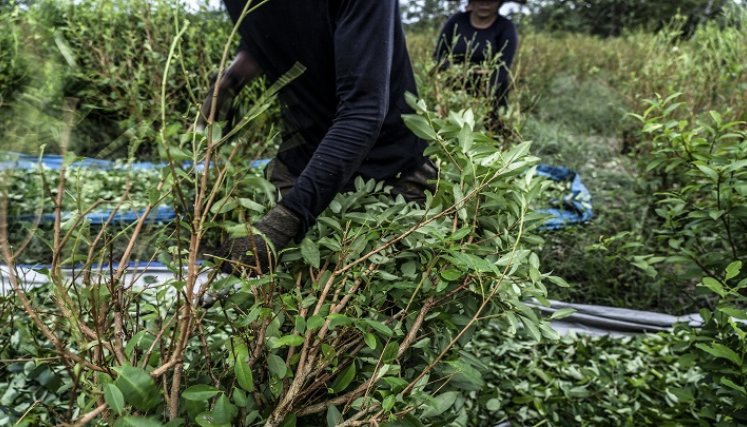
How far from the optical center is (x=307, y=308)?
107 centimetres

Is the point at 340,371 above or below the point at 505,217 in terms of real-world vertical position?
below

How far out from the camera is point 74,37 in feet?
15.8

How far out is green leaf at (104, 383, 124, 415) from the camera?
73 centimetres

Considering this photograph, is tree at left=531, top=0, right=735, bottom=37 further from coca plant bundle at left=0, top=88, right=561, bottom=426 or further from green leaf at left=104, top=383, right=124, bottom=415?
green leaf at left=104, top=383, right=124, bottom=415

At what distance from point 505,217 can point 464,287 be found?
0.24m

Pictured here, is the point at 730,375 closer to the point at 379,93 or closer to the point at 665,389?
the point at 665,389

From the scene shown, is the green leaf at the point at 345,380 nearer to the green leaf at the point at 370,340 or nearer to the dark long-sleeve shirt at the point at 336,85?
the green leaf at the point at 370,340

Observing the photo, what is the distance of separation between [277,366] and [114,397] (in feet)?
0.88

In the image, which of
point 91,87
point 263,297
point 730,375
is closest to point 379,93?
point 263,297

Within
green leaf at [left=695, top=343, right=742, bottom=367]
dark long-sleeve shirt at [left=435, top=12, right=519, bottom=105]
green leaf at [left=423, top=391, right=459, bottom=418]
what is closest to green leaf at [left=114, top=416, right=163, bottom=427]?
green leaf at [left=423, top=391, right=459, bottom=418]

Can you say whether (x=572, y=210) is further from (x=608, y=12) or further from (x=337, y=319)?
(x=608, y=12)

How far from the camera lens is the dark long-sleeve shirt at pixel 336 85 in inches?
51.2

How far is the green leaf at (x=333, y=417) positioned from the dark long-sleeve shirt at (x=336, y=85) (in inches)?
16.4

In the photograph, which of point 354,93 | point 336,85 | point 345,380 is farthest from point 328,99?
point 345,380
